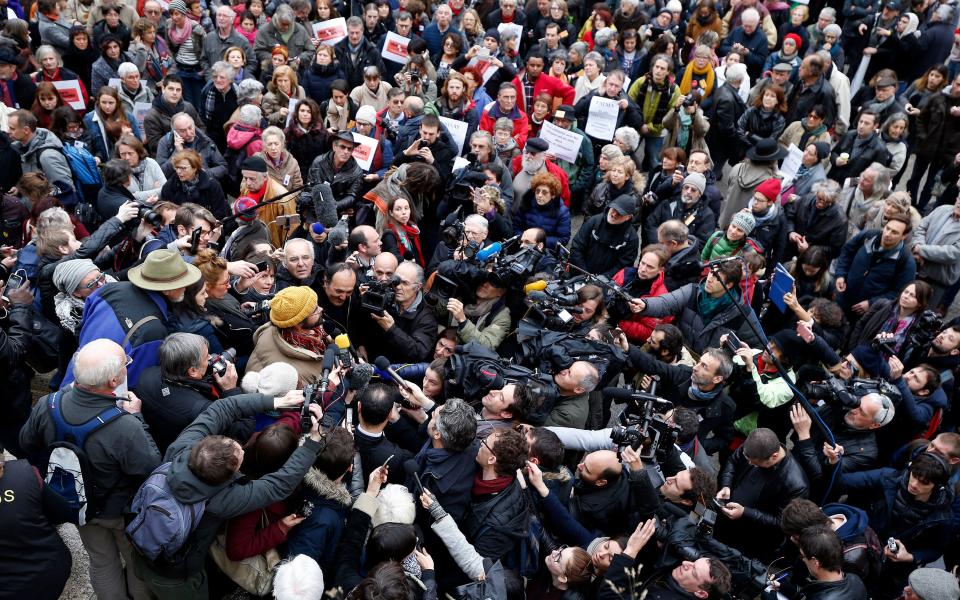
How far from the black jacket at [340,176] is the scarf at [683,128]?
3880 mm

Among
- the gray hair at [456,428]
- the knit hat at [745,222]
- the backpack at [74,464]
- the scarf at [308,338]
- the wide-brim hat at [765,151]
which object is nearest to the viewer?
the backpack at [74,464]

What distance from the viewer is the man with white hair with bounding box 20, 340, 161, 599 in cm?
356

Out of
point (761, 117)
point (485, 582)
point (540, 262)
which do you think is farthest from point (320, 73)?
point (485, 582)

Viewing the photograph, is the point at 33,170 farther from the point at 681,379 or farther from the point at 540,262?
the point at 681,379

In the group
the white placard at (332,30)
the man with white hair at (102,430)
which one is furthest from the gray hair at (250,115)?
the man with white hair at (102,430)

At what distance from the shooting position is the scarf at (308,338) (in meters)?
4.49

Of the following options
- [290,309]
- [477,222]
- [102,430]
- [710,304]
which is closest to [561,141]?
[477,222]

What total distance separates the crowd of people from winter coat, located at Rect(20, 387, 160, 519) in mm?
17

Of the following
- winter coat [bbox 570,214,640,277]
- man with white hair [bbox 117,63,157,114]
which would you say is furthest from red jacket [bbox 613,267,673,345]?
man with white hair [bbox 117,63,157,114]

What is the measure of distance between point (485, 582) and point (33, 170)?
5.50 m

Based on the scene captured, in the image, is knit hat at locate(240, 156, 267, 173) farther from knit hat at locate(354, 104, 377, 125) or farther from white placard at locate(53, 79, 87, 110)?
white placard at locate(53, 79, 87, 110)

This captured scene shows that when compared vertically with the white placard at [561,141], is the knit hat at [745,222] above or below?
above

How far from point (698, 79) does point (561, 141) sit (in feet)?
8.82

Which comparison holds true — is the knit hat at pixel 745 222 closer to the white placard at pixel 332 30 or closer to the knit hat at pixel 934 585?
the knit hat at pixel 934 585
